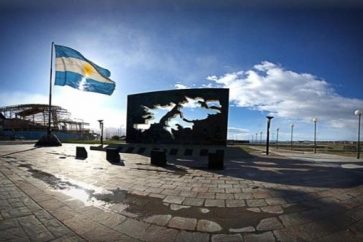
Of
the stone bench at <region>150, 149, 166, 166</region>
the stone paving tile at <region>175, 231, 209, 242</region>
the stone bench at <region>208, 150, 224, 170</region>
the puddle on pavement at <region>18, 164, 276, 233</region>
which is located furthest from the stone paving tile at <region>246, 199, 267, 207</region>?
the stone bench at <region>150, 149, 166, 166</region>

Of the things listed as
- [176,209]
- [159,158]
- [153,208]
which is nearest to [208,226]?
[176,209]

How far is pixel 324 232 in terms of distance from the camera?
4039 mm

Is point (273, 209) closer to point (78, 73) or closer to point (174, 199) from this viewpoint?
point (174, 199)

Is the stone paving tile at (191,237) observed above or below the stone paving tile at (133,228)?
above

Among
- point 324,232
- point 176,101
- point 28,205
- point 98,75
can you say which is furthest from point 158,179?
point 98,75

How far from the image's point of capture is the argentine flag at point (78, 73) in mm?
19281

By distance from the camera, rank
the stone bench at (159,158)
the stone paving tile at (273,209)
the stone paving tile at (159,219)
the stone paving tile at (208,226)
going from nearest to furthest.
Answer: the stone paving tile at (208,226)
the stone paving tile at (159,219)
the stone paving tile at (273,209)
the stone bench at (159,158)

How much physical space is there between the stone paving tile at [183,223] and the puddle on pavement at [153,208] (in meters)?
0.20

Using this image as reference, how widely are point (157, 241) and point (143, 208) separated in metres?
1.58

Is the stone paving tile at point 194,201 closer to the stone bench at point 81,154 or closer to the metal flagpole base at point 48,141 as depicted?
the stone bench at point 81,154

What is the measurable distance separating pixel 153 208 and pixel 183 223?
1.07 metres

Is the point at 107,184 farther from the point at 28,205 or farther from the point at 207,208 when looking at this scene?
the point at 207,208

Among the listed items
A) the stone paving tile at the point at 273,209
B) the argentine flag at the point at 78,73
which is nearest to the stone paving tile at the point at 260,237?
the stone paving tile at the point at 273,209

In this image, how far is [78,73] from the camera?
64.6 ft
